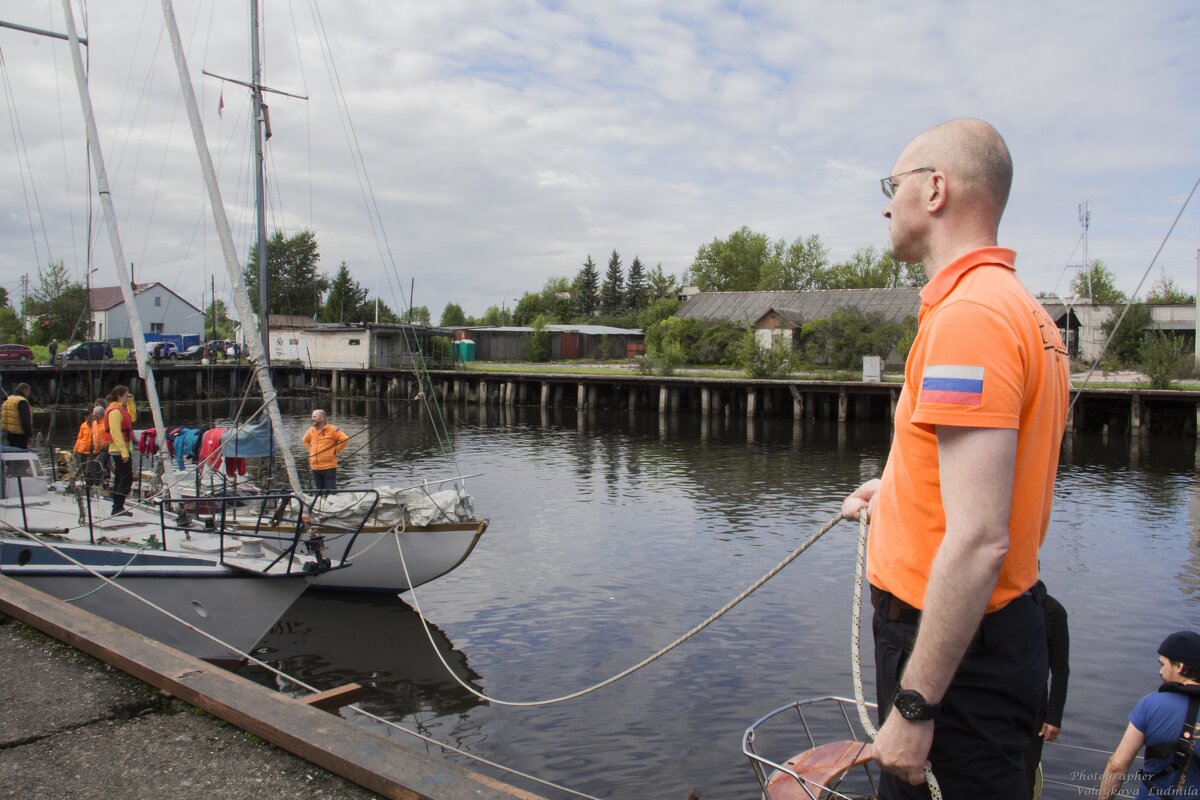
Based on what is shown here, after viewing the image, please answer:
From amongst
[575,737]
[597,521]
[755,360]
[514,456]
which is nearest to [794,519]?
[597,521]

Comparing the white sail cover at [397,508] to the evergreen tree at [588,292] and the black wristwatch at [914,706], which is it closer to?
the black wristwatch at [914,706]

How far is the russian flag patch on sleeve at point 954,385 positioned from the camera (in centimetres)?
200

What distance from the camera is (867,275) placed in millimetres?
113625

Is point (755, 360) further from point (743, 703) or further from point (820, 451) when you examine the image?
point (743, 703)

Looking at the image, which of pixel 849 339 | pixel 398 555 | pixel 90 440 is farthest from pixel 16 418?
pixel 849 339

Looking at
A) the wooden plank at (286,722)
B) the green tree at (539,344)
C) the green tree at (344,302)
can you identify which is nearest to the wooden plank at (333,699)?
the wooden plank at (286,722)

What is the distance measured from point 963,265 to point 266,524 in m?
12.7

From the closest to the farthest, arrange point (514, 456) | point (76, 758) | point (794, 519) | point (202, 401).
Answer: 1. point (76, 758)
2. point (794, 519)
3. point (514, 456)
4. point (202, 401)

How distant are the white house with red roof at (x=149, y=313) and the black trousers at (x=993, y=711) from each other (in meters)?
89.2

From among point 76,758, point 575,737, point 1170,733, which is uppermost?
point 1170,733

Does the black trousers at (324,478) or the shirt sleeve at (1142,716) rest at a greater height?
the shirt sleeve at (1142,716)

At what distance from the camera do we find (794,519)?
19.9m

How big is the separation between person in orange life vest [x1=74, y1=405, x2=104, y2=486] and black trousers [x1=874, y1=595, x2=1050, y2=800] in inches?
583

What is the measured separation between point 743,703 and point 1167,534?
1375 cm
